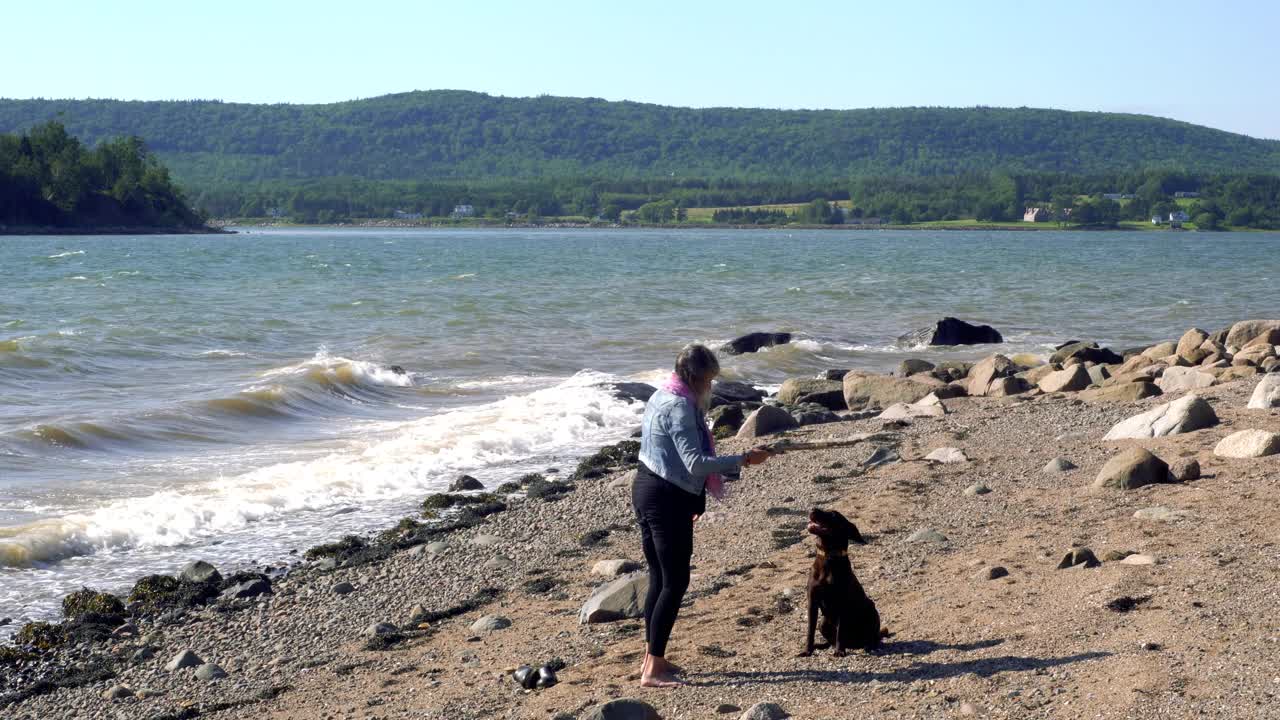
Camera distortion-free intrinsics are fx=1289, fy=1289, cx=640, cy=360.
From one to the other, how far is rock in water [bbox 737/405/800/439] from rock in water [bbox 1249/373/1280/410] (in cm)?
506

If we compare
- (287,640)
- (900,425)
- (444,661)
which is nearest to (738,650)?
(444,661)

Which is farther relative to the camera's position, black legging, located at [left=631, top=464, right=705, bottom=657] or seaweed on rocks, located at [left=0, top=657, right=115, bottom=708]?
seaweed on rocks, located at [left=0, top=657, right=115, bottom=708]

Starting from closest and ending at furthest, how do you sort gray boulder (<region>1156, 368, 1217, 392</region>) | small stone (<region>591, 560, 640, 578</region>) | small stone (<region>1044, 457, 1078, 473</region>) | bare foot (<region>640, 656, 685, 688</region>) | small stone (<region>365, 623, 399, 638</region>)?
1. bare foot (<region>640, 656, 685, 688</region>)
2. small stone (<region>365, 623, 399, 638</region>)
3. small stone (<region>591, 560, 640, 578</region>)
4. small stone (<region>1044, 457, 1078, 473</region>)
5. gray boulder (<region>1156, 368, 1217, 392</region>)

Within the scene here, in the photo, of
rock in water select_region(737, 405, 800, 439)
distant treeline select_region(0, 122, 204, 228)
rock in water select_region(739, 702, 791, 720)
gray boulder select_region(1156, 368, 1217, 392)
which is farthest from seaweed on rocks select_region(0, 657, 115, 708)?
distant treeline select_region(0, 122, 204, 228)

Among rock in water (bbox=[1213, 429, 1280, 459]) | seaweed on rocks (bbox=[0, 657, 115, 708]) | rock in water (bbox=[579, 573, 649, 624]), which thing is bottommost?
seaweed on rocks (bbox=[0, 657, 115, 708])

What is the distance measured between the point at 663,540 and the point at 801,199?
180 meters

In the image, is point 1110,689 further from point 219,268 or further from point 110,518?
point 219,268

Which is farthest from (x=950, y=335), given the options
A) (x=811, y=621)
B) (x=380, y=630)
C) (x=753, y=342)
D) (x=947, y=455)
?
(x=811, y=621)

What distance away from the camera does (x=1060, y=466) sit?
34.8ft

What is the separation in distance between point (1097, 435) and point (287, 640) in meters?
7.93

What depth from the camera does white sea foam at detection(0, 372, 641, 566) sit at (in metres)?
10.6

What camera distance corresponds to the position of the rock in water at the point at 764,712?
5578mm

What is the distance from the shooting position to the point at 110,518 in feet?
36.6

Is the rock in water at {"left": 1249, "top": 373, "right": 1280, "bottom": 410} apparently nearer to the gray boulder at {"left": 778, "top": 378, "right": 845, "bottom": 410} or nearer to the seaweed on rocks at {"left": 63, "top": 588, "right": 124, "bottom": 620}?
the gray boulder at {"left": 778, "top": 378, "right": 845, "bottom": 410}
